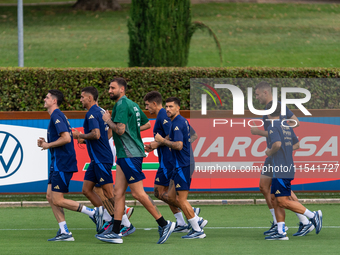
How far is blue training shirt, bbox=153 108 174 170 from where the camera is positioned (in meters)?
8.23

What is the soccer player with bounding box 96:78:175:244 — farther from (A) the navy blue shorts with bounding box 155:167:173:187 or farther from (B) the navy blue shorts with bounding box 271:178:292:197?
(B) the navy blue shorts with bounding box 271:178:292:197

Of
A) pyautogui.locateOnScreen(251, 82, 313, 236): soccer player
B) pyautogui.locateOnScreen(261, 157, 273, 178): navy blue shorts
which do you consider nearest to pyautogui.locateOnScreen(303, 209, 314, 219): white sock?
pyautogui.locateOnScreen(251, 82, 313, 236): soccer player

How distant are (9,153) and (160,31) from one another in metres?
6.30

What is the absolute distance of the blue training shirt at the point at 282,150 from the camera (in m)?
7.39

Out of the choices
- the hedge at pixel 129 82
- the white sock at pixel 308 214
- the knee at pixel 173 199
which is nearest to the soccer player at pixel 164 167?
the knee at pixel 173 199

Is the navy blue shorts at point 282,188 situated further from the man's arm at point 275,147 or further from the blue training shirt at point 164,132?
the blue training shirt at point 164,132

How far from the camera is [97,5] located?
1510 inches

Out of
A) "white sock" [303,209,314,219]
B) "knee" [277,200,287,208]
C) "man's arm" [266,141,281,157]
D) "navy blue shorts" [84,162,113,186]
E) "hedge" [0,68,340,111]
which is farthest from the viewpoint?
"hedge" [0,68,340,111]

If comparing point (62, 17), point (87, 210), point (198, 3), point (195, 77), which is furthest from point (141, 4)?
point (198, 3)

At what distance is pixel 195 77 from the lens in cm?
1301

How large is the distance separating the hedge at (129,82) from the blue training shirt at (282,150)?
17.9ft

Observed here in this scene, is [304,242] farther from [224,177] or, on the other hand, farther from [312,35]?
[312,35]

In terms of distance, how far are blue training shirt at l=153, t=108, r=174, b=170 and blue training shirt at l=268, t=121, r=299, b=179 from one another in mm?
1681

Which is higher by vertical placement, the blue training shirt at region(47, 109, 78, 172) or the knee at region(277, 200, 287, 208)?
the blue training shirt at region(47, 109, 78, 172)
